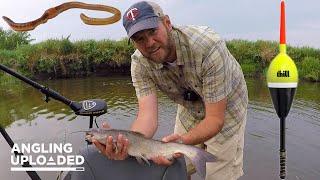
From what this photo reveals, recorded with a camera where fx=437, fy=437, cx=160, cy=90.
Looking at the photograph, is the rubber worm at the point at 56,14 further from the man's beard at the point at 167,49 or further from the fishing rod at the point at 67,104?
the man's beard at the point at 167,49

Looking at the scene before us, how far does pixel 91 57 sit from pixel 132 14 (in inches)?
717

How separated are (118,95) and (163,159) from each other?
37.1 ft

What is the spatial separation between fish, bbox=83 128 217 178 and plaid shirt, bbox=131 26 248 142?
61 cm

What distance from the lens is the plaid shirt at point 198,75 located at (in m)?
3.45

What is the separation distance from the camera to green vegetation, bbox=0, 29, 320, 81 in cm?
2028

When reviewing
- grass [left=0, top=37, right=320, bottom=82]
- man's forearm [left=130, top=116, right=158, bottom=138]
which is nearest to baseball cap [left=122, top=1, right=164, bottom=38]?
man's forearm [left=130, top=116, right=158, bottom=138]

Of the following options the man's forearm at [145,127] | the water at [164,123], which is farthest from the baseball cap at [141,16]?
the water at [164,123]

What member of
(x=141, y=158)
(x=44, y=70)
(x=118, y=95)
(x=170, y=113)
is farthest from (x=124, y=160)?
(x=44, y=70)

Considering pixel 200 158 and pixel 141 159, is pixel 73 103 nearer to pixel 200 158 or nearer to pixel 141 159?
pixel 141 159

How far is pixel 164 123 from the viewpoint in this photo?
32.5 feet

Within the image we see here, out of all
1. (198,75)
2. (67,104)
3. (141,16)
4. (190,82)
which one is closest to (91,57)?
(190,82)

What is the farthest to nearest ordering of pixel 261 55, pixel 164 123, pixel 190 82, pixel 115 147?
pixel 261 55
pixel 164 123
pixel 190 82
pixel 115 147

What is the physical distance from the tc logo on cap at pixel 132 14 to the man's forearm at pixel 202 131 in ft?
3.25

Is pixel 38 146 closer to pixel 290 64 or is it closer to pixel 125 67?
pixel 290 64
